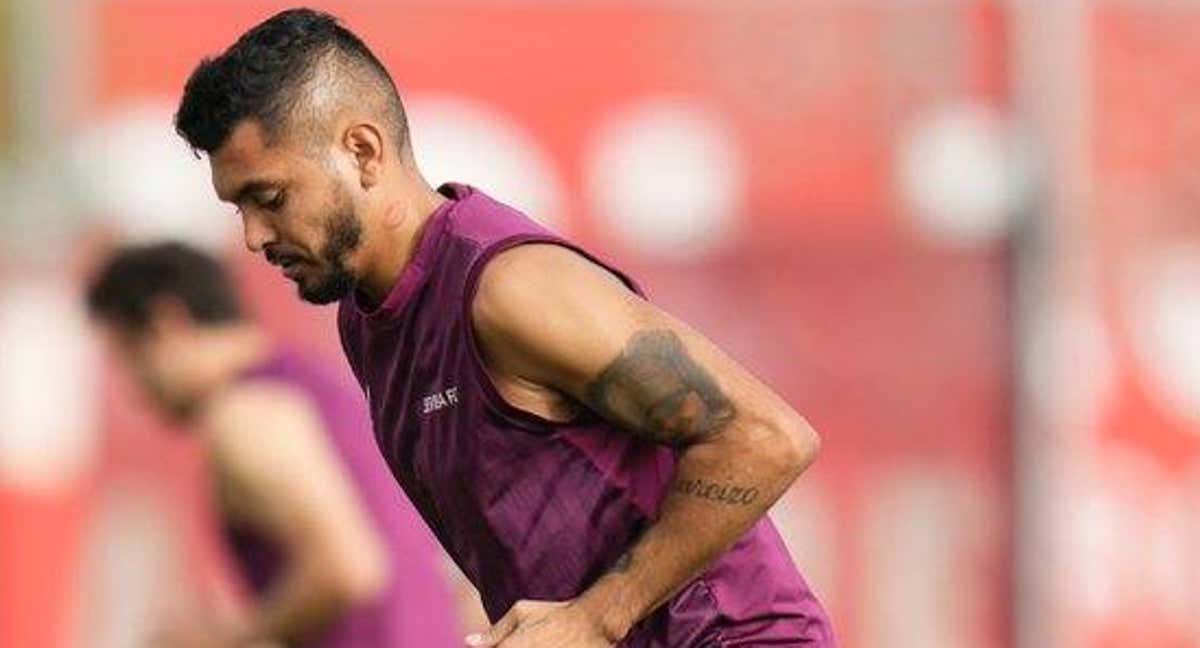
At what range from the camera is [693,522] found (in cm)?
508

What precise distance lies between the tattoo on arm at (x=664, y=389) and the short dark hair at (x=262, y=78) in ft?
1.55

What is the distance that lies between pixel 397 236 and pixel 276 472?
2.53m

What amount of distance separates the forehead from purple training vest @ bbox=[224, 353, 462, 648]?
2.64 metres

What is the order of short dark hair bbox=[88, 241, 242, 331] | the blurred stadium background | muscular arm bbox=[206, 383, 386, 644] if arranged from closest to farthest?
muscular arm bbox=[206, 383, 386, 644]
short dark hair bbox=[88, 241, 242, 331]
the blurred stadium background

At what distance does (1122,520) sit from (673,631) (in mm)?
9403

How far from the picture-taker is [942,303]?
1506 centimetres

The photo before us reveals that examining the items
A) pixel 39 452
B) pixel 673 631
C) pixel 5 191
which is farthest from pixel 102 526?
pixel 673 631

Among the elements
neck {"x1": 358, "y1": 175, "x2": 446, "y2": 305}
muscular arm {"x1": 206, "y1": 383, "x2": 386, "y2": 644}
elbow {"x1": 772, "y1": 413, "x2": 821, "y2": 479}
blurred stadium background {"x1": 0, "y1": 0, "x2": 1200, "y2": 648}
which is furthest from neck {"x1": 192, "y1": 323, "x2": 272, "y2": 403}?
blurred stadium background {"x1": 0, "y1": 0, "x2": 1200, "y2": 648}

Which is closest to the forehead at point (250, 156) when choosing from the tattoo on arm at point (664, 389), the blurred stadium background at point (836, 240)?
the tattoo on arm at point (664, 389)

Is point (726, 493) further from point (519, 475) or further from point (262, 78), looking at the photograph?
point (262, 78)

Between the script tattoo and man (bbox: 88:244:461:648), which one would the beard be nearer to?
the script tattoo

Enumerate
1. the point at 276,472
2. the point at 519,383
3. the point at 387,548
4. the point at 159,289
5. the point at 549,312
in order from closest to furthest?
the point at 549,312
the point at 519,383
the point at 276,472
the point at 387,548
the point at 159,289

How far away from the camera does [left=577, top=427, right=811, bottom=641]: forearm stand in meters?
5.07

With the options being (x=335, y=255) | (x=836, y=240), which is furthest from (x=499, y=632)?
(x=836, y=240)
